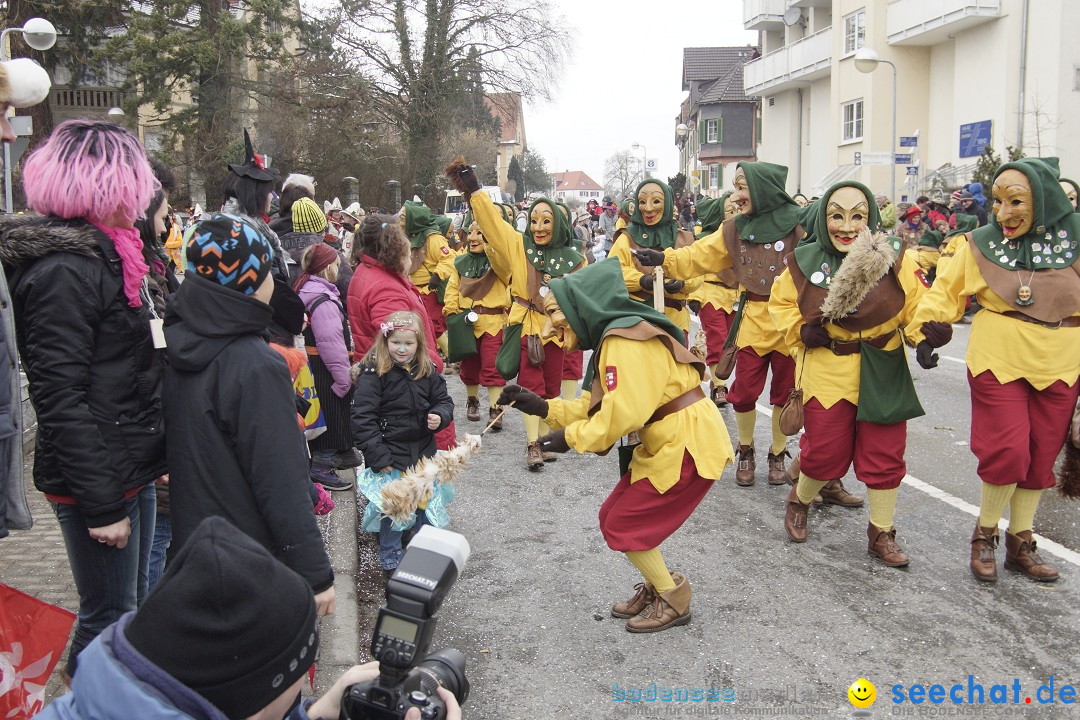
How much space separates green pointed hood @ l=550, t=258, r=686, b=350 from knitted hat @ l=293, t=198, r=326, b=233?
3083 mm

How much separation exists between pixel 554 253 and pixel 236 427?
5.22m

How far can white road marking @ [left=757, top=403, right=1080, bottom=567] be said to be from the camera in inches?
199

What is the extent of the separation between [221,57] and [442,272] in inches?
791

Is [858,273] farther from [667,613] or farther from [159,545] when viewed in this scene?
[159,545]

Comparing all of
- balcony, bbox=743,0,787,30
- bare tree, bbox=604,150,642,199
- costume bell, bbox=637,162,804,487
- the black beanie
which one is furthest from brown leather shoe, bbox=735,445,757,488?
bare tree, bbox=604,150,642,199

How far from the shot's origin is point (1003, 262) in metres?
4.72

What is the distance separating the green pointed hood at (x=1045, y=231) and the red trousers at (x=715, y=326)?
13.2 feet

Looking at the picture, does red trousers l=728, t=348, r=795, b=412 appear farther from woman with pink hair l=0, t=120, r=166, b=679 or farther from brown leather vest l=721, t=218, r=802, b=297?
woman with pink hair l=0, t=120, r=166, b=679

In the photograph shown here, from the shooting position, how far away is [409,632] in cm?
176

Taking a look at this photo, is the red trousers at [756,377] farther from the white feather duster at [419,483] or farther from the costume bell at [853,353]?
the white feather duster at [419,483]

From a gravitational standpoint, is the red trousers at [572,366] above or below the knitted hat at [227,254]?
Answer: below

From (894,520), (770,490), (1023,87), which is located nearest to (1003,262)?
(894,520)

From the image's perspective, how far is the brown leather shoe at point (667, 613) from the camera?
4.34 meters

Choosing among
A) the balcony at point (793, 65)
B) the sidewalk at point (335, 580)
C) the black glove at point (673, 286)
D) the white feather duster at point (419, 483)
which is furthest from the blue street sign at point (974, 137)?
the white feather duster at point (419, 483)
